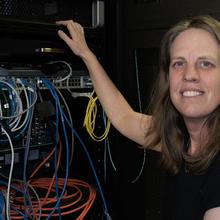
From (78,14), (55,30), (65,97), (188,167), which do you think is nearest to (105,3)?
(78,14)

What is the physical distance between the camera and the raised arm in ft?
3.91

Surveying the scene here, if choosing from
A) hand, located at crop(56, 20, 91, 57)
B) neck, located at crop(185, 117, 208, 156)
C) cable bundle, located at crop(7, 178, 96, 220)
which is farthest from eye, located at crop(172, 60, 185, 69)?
cable bundle, located at crop(7, 178, 96, 220)

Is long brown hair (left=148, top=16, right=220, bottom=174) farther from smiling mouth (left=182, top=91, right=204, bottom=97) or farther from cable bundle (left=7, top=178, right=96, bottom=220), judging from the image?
cable bundle (left=7, top=178, right=96, bottom=220)

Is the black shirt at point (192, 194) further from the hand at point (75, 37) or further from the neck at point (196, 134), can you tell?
the hand at point (75, 37)

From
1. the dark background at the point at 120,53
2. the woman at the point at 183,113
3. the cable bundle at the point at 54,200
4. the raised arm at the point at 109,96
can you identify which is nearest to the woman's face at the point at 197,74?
the woman at the point at 183,113

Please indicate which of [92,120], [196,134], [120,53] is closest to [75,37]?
[120,53]

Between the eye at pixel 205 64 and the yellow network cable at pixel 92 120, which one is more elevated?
the eye at pixel 205 64

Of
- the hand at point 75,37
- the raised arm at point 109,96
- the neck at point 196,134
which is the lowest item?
the neck at point 196,134

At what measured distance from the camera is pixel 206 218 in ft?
3.14

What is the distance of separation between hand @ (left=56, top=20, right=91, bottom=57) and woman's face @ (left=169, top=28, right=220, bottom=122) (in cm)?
27

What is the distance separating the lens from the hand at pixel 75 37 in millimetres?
1172

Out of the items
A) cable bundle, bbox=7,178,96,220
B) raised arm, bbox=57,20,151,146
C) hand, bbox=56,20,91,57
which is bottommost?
cable bundle, bbox=7,178,96,220

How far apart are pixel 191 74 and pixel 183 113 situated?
0.11 metres

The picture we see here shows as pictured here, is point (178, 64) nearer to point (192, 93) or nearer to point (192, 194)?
point (192, 93)
